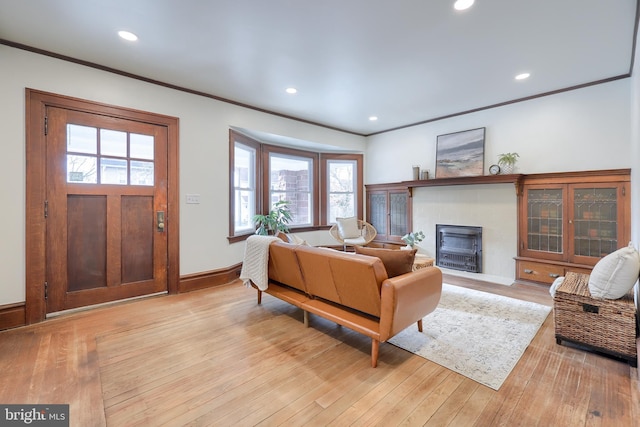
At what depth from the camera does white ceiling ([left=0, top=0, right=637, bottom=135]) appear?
7.19 ft

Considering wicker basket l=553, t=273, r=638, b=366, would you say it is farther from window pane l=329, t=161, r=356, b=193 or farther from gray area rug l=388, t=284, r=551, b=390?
window pane l=329, t=161, r=356, b=193

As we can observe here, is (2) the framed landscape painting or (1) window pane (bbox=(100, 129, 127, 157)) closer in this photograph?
(1) window pane (bbox=(100, 129, 127, 157))

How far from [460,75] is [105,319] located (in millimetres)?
4812

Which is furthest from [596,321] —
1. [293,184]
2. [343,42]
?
[293,184]

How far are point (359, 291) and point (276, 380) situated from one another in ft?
2.78

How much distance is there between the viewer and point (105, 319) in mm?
2850

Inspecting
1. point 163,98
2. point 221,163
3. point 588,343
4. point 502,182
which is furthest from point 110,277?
point 502,182

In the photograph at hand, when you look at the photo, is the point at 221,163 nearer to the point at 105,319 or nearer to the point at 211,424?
the point at 105,319

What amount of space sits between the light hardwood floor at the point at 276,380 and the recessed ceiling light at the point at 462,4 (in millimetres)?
2761

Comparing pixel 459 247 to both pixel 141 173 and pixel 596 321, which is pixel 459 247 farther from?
pixel 141 173


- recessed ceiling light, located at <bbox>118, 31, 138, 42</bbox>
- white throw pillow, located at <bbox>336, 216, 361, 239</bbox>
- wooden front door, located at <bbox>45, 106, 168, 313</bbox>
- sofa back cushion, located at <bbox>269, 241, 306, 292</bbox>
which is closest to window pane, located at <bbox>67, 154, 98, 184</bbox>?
wooden front door, located at <bbox>45, 106, 168, 313</bbox>

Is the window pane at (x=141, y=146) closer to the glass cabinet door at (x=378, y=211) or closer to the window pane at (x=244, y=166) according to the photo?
the window pane at (x=244, y=166)

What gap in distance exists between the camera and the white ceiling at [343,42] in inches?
86.3

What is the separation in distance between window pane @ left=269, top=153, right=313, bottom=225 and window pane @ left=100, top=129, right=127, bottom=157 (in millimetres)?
2426
